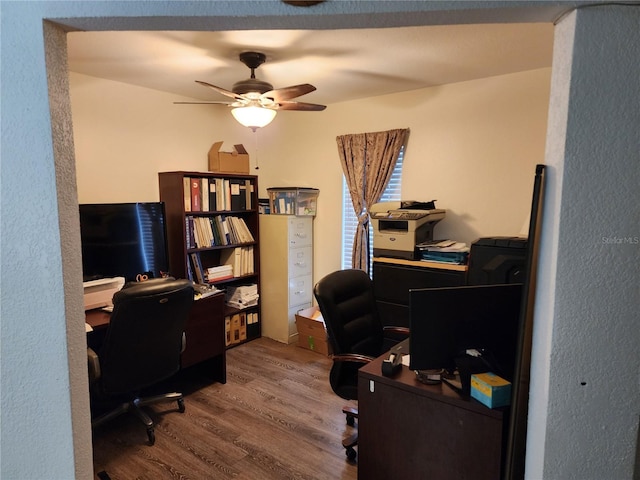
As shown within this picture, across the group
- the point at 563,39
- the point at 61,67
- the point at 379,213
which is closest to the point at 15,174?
the point at 61,67

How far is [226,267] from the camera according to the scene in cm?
396

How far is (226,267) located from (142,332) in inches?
64.7

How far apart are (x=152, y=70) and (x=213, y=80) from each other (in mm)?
466

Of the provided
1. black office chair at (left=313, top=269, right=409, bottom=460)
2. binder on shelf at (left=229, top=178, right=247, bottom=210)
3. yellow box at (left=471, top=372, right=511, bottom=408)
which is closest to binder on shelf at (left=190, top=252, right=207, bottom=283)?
binder on shelf at (left=229, top=178, right=247, bottom=210)

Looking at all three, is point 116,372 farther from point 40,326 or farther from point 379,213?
point 379,213

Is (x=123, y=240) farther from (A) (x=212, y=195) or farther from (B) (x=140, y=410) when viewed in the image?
(B) (x=140, y=410)

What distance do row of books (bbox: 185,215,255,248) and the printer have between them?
145 cm

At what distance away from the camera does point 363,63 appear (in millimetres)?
2818

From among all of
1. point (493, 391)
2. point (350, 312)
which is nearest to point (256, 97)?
point (350, 312)

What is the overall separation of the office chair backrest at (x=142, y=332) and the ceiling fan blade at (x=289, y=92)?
1346 millimetres

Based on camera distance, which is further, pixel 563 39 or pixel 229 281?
pixel 229 281

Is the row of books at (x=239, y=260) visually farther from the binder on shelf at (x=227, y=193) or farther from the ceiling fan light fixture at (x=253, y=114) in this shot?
the ceiling fan light fixture at (x=253, y=114)

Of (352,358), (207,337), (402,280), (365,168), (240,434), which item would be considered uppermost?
(365,168)

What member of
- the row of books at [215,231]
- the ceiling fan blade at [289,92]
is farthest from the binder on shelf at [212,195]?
the ceiling fan blade at [289,92]
